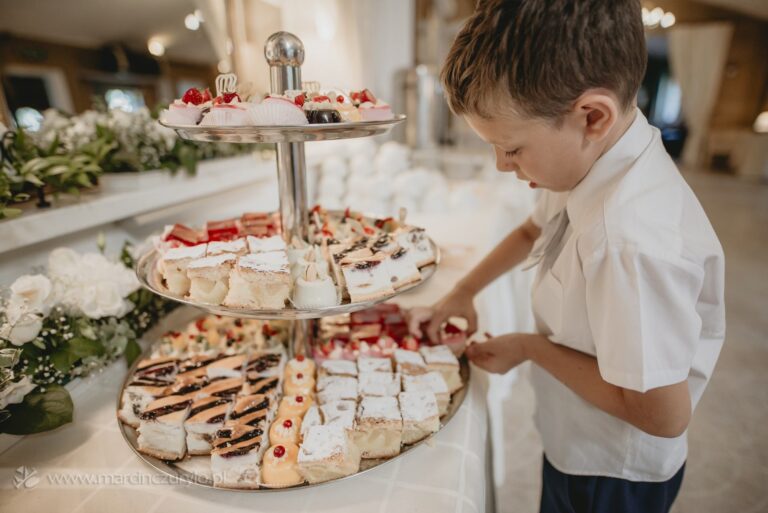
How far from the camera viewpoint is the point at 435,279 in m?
1.78

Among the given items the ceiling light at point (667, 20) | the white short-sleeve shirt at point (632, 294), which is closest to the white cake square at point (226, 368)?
the white short-sleeve shirt at point (632, 294)

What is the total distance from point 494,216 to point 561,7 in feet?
6.86

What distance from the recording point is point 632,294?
686 millimetres

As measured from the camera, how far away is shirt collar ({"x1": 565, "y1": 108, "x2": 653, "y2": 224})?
0.82 metres

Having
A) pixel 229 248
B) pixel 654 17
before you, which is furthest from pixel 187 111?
pixel 654 17

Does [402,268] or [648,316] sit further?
[402,268]

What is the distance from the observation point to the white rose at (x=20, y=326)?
35.3 inches

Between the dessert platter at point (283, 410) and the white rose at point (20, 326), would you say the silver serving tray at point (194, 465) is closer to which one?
the dessert platter at point (283, 410)

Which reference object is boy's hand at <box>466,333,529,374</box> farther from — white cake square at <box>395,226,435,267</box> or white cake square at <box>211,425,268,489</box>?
white cake square at <box>211,425,268,489</box>

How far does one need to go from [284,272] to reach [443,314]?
1.78ft

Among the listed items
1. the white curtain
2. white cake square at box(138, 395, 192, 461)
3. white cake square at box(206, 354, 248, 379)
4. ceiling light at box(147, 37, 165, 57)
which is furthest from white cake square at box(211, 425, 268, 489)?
the white curtain

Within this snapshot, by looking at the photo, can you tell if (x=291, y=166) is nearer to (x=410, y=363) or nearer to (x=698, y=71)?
(x=410, y=363)

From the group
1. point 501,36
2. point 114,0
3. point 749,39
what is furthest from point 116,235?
point 749,39

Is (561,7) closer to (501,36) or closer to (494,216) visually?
(501,36)
